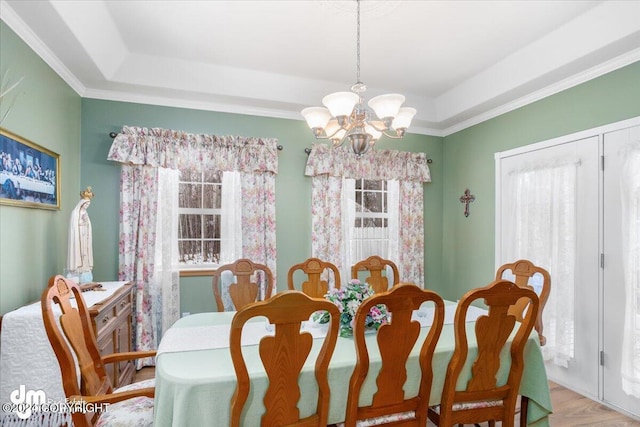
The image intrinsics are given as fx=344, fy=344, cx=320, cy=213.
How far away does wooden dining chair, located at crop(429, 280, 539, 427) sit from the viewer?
5.28ft

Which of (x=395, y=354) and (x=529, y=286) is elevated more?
(x=529, y=286)

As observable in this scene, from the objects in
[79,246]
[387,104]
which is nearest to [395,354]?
[387,104]

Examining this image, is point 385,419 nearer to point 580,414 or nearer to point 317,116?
point 317,116

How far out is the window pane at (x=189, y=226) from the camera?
12.0 ft

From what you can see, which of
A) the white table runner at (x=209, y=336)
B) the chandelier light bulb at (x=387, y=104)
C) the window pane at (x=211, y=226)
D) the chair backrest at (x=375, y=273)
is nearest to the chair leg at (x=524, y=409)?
the white table runner at (x=209, y=336)

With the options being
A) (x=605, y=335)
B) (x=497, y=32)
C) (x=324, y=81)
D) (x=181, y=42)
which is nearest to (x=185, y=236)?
(x=181, y=42)

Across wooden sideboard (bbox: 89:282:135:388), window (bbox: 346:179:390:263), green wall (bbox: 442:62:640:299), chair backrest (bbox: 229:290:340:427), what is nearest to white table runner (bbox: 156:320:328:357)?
chair backrest (bbox: 229:290:340:427)

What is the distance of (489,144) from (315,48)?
2.22m

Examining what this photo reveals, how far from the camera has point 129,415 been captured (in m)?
1.61

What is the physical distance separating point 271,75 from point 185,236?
6.33 ft

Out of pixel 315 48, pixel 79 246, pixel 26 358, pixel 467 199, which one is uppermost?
pixel 315 48

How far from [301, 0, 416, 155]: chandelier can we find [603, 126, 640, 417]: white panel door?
5.66ft

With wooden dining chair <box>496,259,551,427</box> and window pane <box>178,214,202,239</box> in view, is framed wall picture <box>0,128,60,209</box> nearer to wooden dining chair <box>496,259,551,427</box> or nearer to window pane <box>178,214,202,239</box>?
window pane <box>178,214,202,239</box>

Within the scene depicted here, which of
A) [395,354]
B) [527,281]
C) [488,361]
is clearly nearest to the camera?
[395,354]
